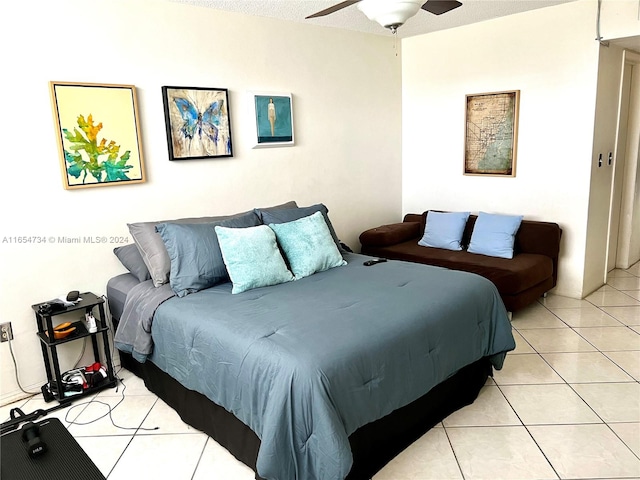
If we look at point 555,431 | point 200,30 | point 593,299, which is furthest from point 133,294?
point 593,299

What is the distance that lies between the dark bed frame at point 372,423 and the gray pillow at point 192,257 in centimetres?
53

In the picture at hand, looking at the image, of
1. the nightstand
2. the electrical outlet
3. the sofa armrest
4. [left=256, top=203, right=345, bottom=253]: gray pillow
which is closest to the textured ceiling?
[left=256, top=203, right=345, bottom=253]: gray pillow

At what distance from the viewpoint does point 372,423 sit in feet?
7.02

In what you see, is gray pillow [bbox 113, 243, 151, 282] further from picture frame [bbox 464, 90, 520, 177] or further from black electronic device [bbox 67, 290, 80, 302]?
picture frame [bbox 464, 90, 520, 177]

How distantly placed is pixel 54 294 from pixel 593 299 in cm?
430

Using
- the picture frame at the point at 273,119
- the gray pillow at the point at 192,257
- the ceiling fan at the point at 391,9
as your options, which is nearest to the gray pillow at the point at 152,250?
the gray pillow at the point at 192,257

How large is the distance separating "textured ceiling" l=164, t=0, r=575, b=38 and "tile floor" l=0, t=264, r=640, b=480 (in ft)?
8.77

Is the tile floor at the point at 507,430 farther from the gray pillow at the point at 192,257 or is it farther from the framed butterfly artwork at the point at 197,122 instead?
the framed butterfly artwork at the point at 197,122

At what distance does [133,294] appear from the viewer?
292cm

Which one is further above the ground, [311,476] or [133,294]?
[133,294]

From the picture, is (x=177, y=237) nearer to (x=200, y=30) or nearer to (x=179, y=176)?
(x=179, y=176)

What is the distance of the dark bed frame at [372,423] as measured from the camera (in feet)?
7.04

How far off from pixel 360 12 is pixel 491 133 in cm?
168

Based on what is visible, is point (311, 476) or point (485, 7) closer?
point (311, 476)
